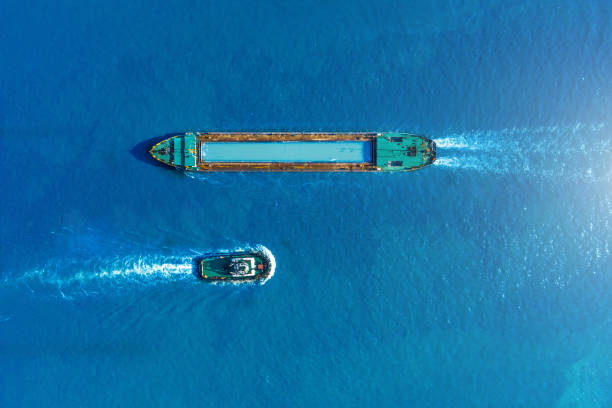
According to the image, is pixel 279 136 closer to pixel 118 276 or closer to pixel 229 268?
pixel 229 268

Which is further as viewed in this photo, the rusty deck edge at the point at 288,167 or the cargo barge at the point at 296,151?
the rusty deck edge at the point at 288,167

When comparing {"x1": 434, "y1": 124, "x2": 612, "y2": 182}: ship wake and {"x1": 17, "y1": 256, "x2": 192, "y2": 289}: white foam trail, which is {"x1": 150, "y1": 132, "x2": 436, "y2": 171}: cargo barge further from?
{"x1": 17, "y1": 256, "x2": 192, "y2": 289}: white foam trail

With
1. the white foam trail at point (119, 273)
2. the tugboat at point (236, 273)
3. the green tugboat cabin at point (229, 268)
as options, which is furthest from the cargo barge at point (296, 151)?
the white foam trail at point (119, 273)

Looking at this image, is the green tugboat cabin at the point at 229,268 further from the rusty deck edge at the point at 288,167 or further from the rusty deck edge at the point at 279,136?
the rusty deck edge at the point at 279,136

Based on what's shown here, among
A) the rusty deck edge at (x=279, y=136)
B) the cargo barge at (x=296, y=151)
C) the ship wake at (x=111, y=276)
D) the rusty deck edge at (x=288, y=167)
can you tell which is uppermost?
the rusty deck edge at (x=279, y=136)

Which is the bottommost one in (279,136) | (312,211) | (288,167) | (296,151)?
(312,211)

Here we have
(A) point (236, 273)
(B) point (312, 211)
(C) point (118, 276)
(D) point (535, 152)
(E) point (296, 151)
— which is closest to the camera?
(A) point (236, 273)

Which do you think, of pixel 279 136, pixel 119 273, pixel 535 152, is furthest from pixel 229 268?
pixel 535 152
